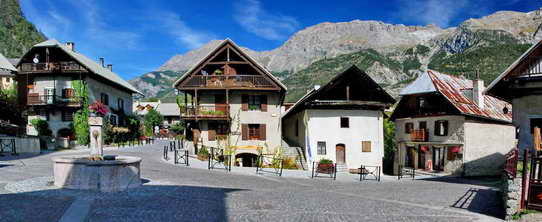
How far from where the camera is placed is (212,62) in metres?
30.4

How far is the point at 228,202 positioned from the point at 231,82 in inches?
741

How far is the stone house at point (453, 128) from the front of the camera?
26984 millimetres

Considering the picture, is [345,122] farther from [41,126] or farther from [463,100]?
[41,126]

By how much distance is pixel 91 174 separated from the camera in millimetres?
12414

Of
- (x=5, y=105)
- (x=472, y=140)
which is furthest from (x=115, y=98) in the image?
(x=472, y=140)

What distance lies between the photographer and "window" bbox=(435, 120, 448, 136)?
28391mm

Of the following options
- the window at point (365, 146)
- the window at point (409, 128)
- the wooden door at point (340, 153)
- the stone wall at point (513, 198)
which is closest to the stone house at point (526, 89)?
the stone wall at point (513, 198)

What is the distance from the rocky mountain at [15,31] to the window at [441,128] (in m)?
97.4

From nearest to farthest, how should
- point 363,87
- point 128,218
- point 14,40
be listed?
point 128,218
point 363,87
point 14,40

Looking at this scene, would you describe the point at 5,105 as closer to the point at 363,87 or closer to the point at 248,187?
the point at 248,187

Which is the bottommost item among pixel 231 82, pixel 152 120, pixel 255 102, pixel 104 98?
pixel 152 120

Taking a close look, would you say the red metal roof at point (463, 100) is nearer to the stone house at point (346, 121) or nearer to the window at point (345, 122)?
the stone house at point (346, 121)

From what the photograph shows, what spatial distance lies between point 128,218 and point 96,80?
1304 inches

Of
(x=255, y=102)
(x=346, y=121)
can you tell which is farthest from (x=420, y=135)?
(x=255, y=102)
